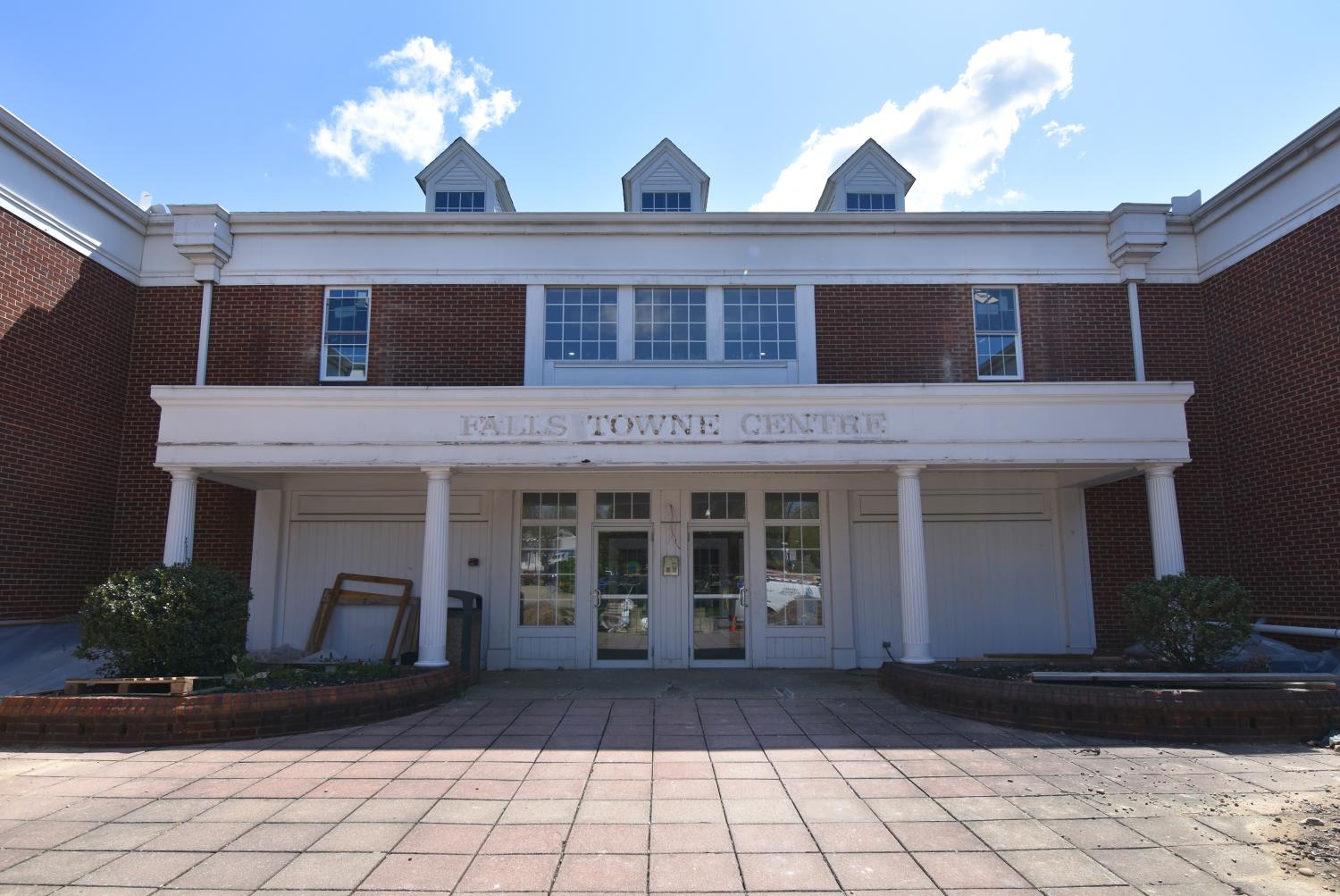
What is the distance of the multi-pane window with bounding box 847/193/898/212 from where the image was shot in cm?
1548

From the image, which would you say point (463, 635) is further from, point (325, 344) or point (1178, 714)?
point (1178, 714)

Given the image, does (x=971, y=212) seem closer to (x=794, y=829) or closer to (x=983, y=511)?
(x=983, y=511)

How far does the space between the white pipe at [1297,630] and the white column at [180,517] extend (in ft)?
48.2

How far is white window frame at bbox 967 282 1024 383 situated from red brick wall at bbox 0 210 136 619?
13632 mm

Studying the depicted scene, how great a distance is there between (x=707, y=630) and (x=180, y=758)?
286 inches

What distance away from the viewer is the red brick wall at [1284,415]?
411 inches

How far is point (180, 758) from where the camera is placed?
727cm

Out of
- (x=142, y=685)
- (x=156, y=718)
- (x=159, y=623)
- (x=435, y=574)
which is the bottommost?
(x=156, y=718)

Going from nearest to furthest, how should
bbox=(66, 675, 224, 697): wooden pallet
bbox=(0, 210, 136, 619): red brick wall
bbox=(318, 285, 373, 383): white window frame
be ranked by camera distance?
bbox=(66, 675, 224, 697): wooden pallet
bbox=(0, 210, 136, 619): red brick wall
bbox=(318, 285, 373, 383): white window frame

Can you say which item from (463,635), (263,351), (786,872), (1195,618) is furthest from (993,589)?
(263,351)

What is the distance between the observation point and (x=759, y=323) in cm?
1286

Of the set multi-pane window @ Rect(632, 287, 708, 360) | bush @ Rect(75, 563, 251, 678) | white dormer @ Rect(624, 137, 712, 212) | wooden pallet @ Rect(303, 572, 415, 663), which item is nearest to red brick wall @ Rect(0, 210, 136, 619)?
bush @ Rect(75, 563, 251, 678)

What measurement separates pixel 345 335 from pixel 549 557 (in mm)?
4943

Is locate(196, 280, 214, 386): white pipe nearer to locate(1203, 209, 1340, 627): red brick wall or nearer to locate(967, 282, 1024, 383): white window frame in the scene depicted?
locate(967, 282, 1024, 383): white window frame
